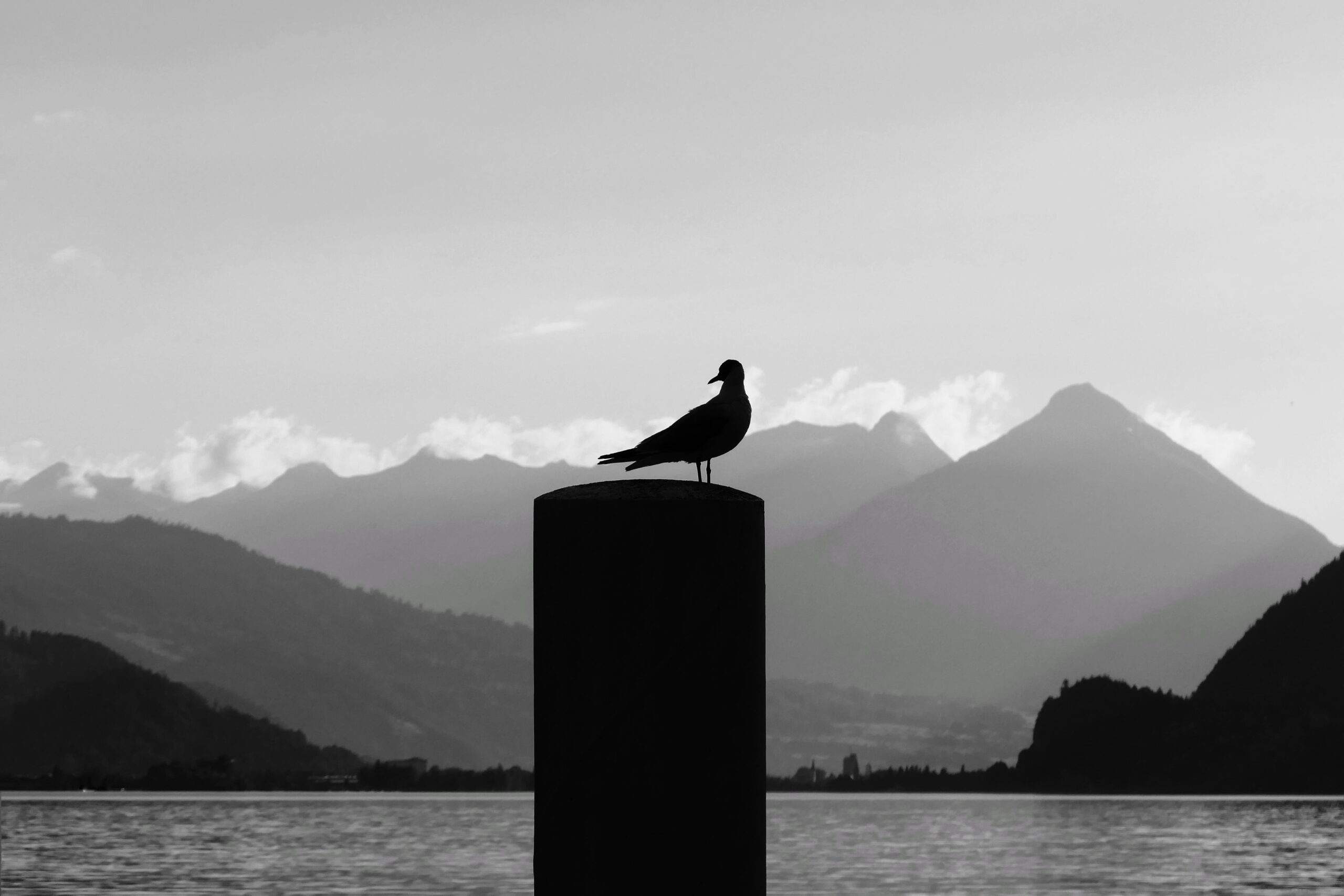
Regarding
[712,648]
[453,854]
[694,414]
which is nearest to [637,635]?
[712,648]

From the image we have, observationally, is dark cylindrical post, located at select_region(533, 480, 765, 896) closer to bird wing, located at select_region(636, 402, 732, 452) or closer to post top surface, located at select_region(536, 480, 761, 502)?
post top surface, located at select_region(536, 480, 761, 502)

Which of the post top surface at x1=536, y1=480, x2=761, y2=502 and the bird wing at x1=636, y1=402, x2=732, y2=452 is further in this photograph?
the bird wing at x1=636, y1=402, x2=732, y2=452

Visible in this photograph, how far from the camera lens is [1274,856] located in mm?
173500

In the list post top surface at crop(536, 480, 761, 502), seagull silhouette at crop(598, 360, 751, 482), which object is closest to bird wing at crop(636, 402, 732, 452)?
seagull silhouette at crop(598, 360, 751, 482)

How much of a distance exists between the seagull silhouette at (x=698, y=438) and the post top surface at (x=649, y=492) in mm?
809

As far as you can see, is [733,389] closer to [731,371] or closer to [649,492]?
[731,371]

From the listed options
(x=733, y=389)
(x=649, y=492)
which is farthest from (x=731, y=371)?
(x=649, y=492)

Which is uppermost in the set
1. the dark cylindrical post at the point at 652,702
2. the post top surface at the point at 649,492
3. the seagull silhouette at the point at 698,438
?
the seagull silhouette at the point at 698,438

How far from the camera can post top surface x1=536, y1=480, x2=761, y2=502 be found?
19.5ft

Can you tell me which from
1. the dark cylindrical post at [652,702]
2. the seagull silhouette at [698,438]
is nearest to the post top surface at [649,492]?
the dark cylindrical post at [652,702]

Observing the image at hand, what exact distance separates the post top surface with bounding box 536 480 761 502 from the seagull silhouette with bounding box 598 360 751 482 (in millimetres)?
809

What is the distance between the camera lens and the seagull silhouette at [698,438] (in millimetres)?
6988

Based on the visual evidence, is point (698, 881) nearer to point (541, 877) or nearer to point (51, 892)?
point (541, 877)

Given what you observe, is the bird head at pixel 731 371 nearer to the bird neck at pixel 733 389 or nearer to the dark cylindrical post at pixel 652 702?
the bird neck at pixel 733 389
